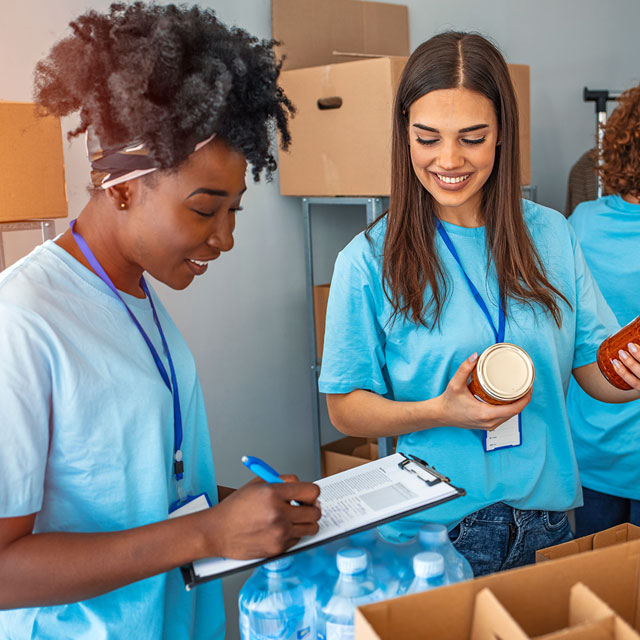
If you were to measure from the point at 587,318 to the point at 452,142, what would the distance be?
0.42 meters

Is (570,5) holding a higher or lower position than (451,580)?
higher

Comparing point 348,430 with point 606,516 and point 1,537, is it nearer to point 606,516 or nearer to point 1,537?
point 1,537

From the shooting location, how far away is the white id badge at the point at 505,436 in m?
1.27

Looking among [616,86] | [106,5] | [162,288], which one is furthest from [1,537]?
[616,86]

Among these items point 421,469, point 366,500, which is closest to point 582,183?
point 421,469

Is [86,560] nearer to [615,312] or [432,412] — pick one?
[432,412]

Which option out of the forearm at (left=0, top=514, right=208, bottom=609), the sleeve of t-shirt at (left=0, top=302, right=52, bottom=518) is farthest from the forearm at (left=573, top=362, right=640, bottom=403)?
the sleeve of t-shirt at (left=0, top=302, right=52, bottom=518)

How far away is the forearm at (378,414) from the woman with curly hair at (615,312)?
1.00 metres

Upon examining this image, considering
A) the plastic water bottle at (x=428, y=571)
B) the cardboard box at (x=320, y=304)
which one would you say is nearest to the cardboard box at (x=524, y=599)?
the plastic water bottle at (x=428, y=571)

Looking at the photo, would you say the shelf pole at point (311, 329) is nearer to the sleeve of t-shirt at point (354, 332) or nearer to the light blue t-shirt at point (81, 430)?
the sleeve of t-shirt at point (354, 332)

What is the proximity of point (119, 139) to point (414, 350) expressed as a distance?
0.64 m

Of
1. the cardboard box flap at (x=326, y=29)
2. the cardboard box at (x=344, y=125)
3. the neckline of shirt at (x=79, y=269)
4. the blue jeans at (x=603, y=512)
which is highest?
the cardboard box flap at (x=326, y=29)

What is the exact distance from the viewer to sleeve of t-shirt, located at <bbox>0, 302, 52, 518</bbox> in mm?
779

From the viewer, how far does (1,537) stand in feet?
2.57
